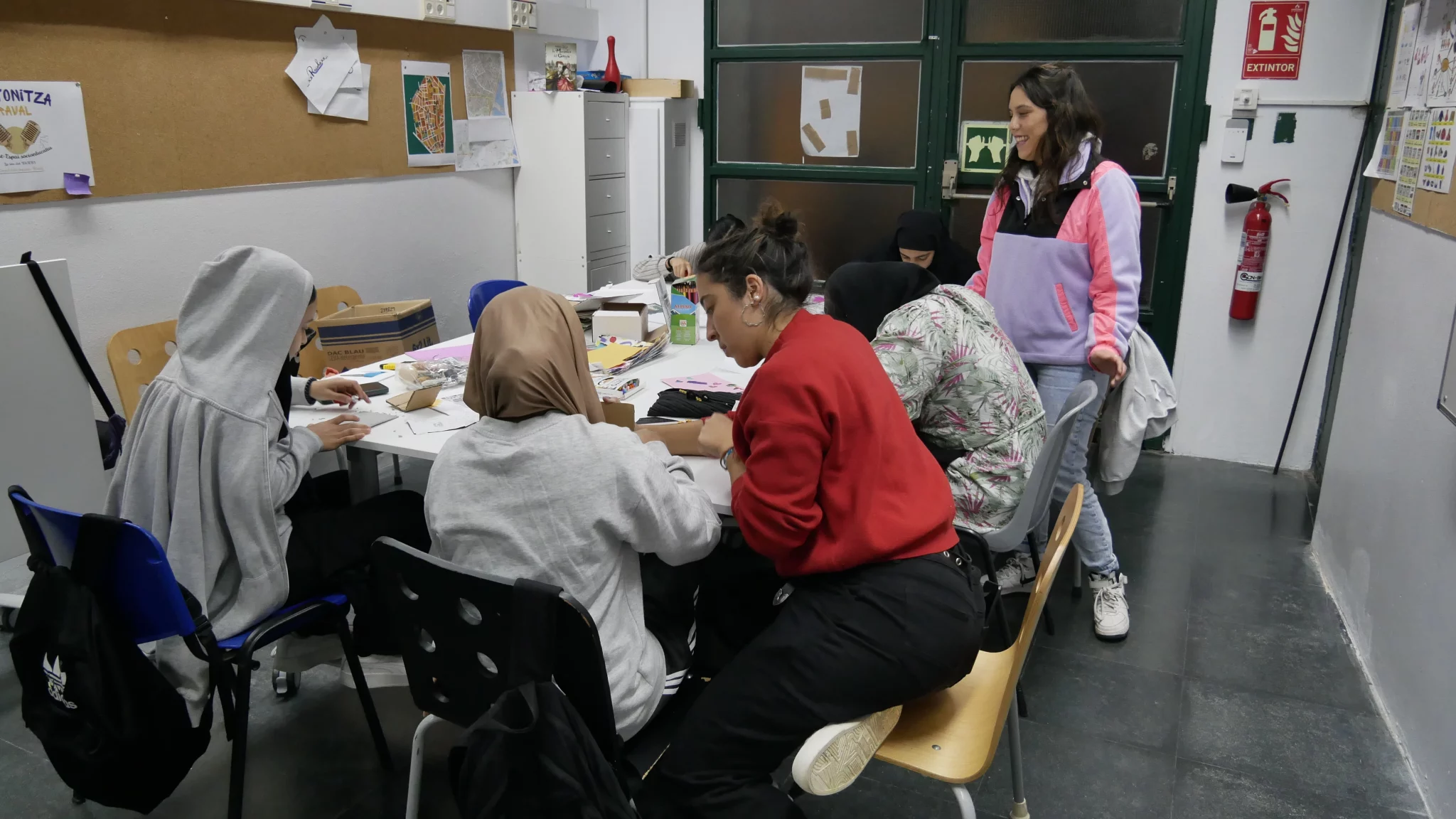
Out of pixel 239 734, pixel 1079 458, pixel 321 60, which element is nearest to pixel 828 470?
pixel 239 734

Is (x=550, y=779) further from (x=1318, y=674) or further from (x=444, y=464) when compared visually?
(x=1318, y=674)

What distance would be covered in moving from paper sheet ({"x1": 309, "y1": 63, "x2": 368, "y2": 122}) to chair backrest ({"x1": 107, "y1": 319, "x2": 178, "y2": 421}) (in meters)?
1.13

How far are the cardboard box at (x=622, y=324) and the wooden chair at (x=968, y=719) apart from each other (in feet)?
5.54

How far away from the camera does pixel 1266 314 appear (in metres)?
4.07

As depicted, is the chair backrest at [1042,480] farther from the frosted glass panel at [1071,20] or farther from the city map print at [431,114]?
the city map print at [431,114]

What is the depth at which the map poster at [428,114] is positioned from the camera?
4.14 meters

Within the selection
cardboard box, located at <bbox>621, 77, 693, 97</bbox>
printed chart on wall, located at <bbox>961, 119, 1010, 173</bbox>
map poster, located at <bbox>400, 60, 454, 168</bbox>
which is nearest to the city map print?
map poster, located at <bbox>400, 60, 454, 168</bbox>

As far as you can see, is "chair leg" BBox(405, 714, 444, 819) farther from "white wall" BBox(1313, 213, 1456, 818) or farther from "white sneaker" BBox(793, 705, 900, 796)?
"white wall" BBox(1313, 213, 1456, 818)

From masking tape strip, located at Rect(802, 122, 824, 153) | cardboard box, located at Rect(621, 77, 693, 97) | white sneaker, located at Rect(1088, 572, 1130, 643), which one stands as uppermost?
cardboard box, located at Rect(621, 77, 693, 97)

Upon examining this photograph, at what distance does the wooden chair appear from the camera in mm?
1507

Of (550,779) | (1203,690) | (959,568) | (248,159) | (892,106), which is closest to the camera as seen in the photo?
(550,779)

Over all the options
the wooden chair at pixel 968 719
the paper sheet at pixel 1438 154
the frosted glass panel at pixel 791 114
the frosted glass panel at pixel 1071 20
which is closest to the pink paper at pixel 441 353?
the wooden chair at pixel 968 719

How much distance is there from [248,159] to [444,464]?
2.49 metres

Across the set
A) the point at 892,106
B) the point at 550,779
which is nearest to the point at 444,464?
the point at 550,779
